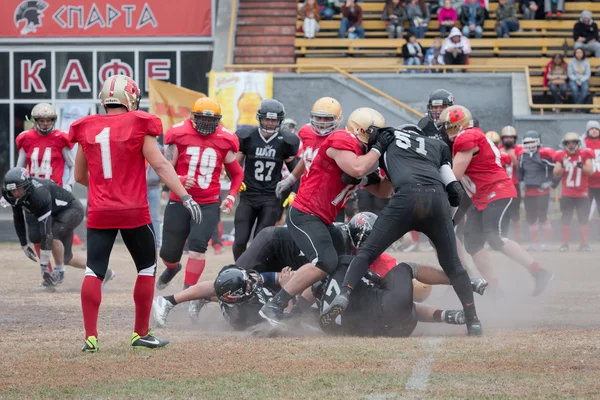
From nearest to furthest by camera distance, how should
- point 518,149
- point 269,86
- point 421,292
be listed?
point 421,292 < point 518,149 < point 269,86

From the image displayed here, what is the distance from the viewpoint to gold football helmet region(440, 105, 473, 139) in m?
8.87

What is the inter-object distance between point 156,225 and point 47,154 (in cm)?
397

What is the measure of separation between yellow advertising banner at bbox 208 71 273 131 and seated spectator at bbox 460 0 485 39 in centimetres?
453

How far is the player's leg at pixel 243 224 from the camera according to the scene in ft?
32.6

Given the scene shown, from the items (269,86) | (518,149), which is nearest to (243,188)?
(518,149)

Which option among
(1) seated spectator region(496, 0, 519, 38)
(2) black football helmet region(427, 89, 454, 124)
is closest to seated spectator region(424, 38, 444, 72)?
(1) seated spectator region(496, 0, 519, 38)

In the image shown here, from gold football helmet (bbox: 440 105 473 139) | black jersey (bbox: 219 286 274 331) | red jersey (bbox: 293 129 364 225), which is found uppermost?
gold football helmet (bbox: 440 105 473 139)

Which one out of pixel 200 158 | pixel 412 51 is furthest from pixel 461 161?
pixel 412 51

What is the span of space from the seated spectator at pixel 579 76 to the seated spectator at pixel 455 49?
84.8 inches

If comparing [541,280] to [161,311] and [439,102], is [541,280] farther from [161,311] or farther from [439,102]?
[161,311]

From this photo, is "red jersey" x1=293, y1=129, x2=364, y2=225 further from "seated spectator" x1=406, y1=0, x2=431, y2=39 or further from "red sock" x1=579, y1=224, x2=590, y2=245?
"seated spectator" x1=406, y1=0, x2=431, y2=39

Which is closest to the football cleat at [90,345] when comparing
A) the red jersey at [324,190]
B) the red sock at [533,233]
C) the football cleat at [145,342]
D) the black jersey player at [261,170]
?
the football cleat at [145,342]

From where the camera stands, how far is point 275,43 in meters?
23.1

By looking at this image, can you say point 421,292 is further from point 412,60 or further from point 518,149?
point 412,60
